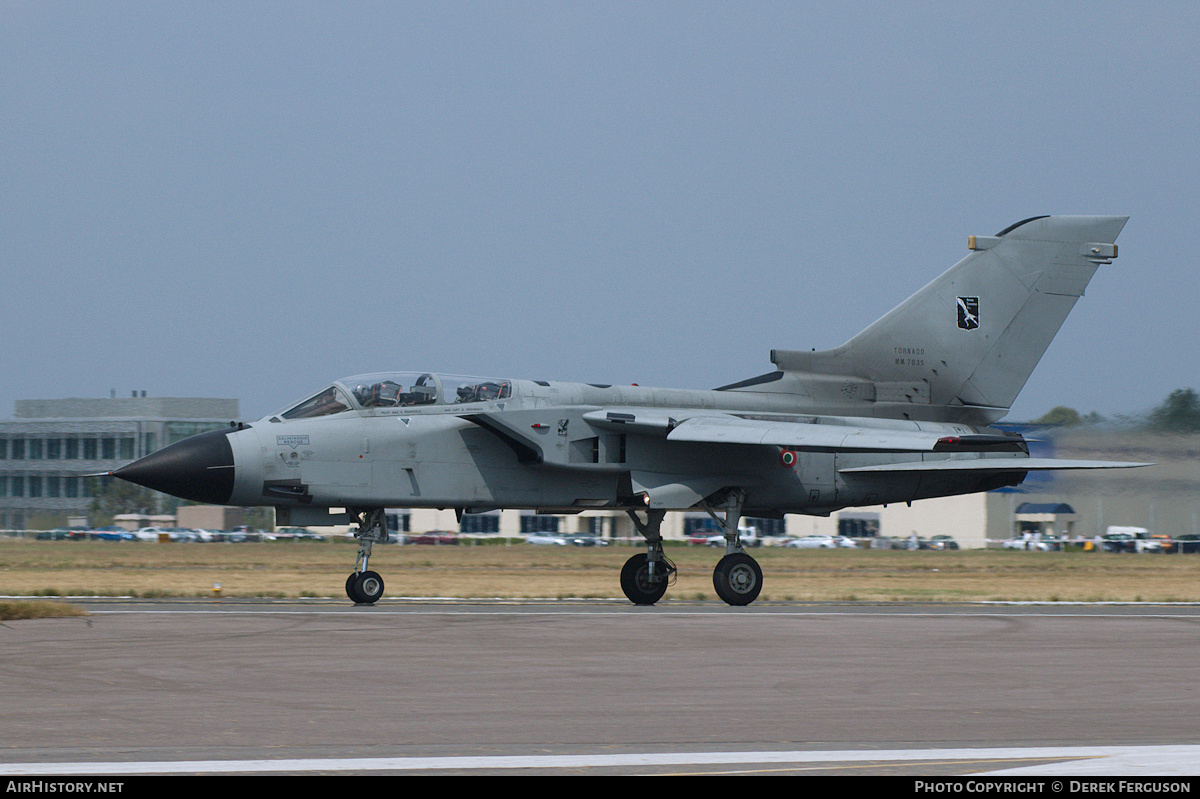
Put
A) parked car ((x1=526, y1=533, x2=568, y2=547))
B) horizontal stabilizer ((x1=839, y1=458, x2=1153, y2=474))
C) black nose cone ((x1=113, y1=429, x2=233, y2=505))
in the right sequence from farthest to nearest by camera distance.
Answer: parked car ((x1=526, y1=533, x2=568, y2=547))
horizontal stabilizer ((x1=839, y1=458, x2=1153, y2=474))
black nose cone ((x1=113, y1=429, x2=233, y2=505))

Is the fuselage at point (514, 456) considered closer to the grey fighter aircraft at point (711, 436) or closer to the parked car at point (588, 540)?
the grey fighter aircraft at point (711, 436)

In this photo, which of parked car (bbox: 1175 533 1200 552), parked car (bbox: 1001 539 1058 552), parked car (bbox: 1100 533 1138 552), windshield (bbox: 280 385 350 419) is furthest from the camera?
parked car (bbox: 1001 539 1058 552)

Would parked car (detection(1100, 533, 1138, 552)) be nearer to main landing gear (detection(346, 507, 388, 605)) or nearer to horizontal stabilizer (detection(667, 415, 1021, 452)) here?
horizontal stabilizer (detection(667, 415, 1021, 452))

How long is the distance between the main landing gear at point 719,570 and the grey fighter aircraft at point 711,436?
0.03 m

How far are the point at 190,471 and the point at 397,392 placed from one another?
2941mm

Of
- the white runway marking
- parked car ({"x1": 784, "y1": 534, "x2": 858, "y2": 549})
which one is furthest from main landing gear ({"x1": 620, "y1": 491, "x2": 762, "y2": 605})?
parked car ({"x1": 784, "y1": 534, "x2": 858, "y2": 549})

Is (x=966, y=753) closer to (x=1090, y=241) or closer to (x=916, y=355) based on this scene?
(x=916, y=355)

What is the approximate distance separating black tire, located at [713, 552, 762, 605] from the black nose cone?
6.77m

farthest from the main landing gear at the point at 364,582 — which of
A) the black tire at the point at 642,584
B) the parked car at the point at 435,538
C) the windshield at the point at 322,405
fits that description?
the parked car at the point at 435,538

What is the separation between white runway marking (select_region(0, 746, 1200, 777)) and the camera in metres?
6.47

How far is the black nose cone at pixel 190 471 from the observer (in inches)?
670

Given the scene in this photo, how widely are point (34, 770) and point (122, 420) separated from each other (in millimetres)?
88015

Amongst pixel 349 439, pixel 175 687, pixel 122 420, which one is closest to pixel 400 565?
pixel 349 439

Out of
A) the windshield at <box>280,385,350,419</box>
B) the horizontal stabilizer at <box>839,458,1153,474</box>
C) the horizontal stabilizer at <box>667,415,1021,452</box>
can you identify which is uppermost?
the windshield at <box>280,385,350,419</box>
